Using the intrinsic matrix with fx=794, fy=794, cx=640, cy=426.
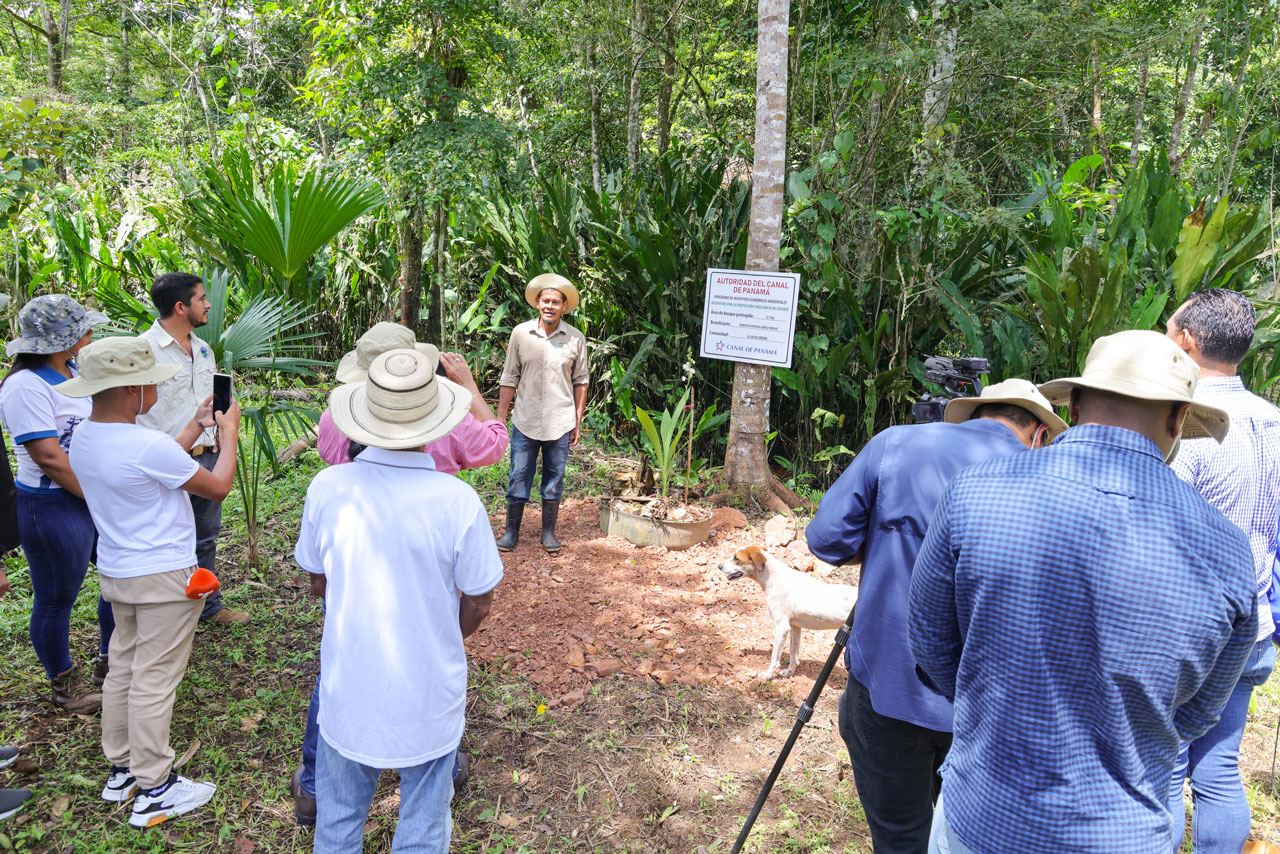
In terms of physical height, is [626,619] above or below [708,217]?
below

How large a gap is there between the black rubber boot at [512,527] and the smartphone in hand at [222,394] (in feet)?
7.98

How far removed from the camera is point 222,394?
9.96 feet

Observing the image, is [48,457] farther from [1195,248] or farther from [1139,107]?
[1139,107]

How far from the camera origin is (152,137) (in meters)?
12.3

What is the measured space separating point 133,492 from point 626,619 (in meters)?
2.64

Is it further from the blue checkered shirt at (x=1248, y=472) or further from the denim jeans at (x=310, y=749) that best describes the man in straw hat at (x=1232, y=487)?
the denim jeans at (x=310, y=749)

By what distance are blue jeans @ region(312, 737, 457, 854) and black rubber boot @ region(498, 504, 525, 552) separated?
3.23 metres

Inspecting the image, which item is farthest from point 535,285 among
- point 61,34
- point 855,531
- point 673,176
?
point 61,34

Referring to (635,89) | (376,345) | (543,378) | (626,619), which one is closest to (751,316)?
(543,378)

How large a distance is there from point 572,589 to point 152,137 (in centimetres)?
1168

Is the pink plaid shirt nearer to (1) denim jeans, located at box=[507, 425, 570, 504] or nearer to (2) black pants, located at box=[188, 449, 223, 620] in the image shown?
(2) black pants, located at box=[188, 449, 223, 620]

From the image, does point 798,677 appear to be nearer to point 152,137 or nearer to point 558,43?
point 558,43

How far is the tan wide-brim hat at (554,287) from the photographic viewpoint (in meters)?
5.12

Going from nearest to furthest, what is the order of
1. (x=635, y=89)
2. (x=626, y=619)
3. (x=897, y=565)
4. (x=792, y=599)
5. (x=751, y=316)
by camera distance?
1. (x=897, y=565)
2. (x=792, y=599)
3. (x=626, y=619)
4. (x=751, y=316)
5. (x=635, y=89)
